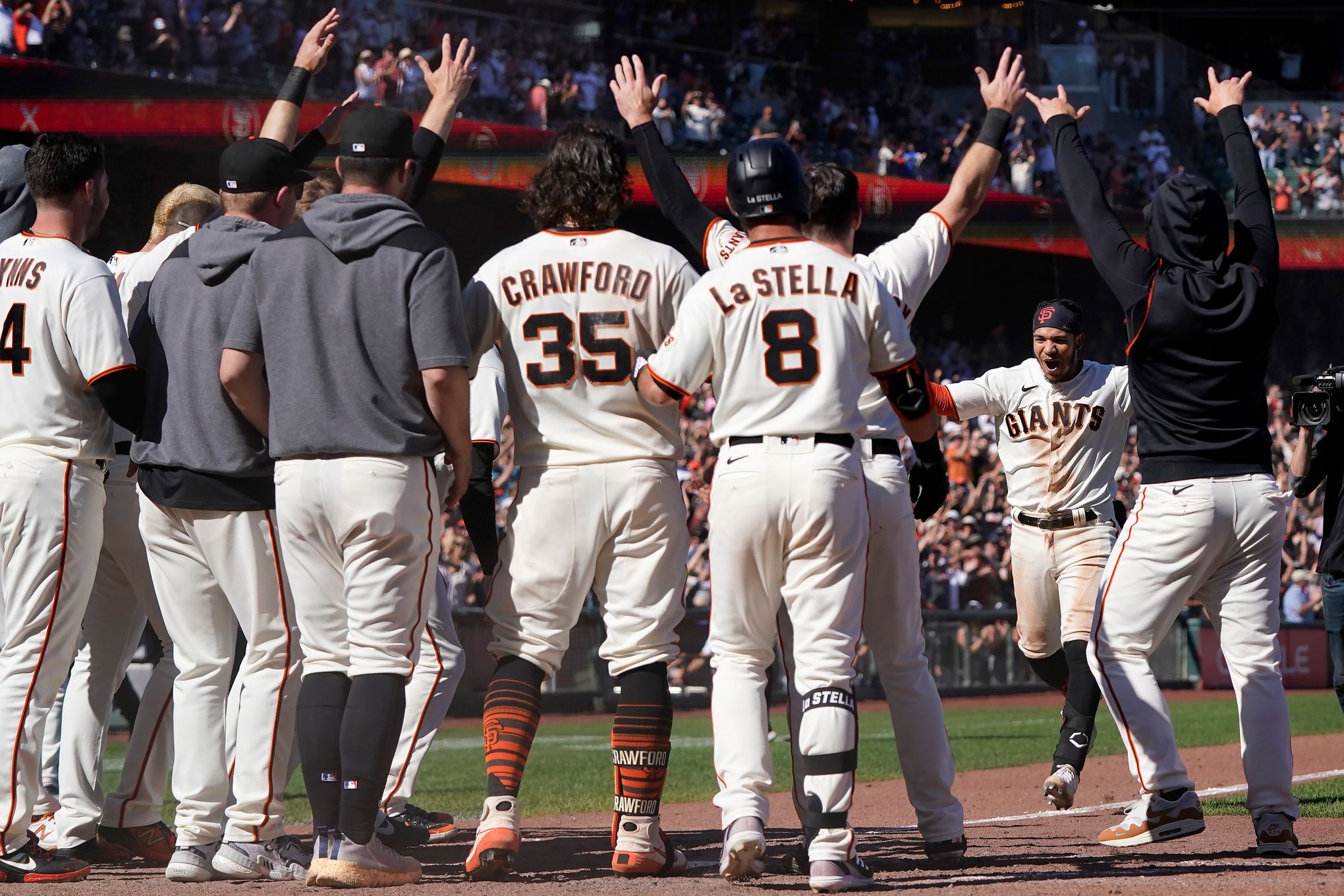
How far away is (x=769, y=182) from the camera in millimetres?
4633

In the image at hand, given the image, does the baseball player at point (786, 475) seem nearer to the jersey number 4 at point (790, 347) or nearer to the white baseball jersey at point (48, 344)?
the jersey number 4 at point (790, 347)

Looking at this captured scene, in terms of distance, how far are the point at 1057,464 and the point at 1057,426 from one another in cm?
20

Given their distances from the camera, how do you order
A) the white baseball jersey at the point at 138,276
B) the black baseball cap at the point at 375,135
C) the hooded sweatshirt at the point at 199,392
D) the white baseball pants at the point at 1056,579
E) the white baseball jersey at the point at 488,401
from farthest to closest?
the white baseball pants at the point at 1056,579 → the white baseball jersey at the point at 488,401 → the white baseball jersey at the point at 138,276 → the hooded sweatshirt at the point at 199,392 → the black baseball cap at the point at 375,135

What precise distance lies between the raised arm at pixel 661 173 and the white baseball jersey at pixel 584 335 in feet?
1.15

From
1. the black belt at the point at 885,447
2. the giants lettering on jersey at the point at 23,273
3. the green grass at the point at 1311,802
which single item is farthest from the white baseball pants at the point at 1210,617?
the giants lettering on jersey at the point at 23,273

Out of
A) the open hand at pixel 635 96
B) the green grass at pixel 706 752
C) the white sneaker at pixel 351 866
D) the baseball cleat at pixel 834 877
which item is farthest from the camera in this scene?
the green grass at pixel 706 752

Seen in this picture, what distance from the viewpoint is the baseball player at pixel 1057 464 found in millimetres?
7309

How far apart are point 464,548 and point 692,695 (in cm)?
300

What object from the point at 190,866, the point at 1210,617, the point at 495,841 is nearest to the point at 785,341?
the point at 495,841

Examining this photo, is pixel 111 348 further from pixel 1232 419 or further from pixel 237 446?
pixel 1232 419

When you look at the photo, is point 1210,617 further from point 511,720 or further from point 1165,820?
point 511,720

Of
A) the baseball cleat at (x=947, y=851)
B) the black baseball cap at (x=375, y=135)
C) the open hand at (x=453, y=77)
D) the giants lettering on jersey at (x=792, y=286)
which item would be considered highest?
the open hand at (x=453, y=77)

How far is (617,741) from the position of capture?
15.6 feet

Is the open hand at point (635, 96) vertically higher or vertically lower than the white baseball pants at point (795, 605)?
higher
